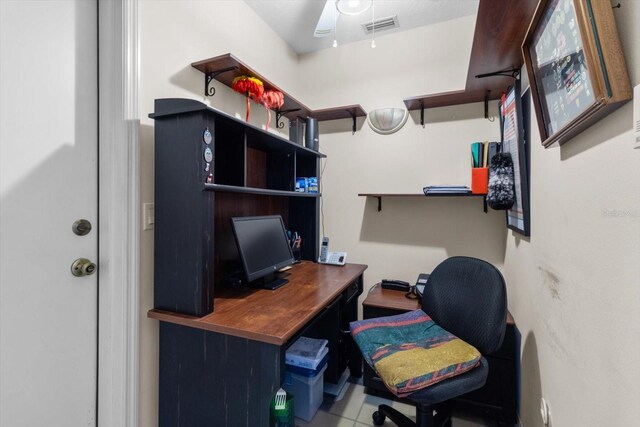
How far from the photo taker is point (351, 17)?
232 cm

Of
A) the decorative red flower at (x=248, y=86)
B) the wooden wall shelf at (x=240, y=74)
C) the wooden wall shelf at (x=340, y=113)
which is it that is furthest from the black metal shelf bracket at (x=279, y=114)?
the decorative red flower at (x=248, y=86)

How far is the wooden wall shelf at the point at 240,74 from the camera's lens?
1.67 m

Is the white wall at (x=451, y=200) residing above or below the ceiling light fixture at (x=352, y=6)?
below

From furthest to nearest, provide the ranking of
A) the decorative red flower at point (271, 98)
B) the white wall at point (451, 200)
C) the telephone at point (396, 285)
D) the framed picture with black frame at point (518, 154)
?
the telephone at point (396, 285)
the decorative red flower at point (271, 98)
the framed picture with black frame at point (518, 154)
the white wall at point (451, 200)

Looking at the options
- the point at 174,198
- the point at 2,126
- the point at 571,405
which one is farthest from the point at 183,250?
the point at 571,405

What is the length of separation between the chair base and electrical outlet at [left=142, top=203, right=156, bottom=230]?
158 centimetres

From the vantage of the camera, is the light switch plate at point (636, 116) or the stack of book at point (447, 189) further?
the stack of book at point (447, 189)

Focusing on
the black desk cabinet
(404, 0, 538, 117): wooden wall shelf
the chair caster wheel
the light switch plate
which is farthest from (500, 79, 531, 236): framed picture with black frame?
the black desk cabinet

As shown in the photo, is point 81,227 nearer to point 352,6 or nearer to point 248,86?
point 248,86

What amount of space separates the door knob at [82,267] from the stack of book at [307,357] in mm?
1125

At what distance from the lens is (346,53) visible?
8.99 feet

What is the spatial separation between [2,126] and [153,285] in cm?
81

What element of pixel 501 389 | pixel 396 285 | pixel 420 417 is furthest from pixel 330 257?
pixel 501 389

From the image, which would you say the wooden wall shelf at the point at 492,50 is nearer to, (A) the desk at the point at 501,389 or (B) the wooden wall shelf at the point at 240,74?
(B) the wooden wall shelf at the point at 240,74
